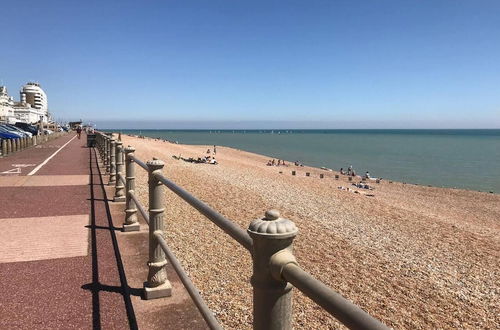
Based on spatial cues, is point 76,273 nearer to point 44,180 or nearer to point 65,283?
point 65,283

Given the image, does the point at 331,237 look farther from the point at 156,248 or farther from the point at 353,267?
the point at 156,248

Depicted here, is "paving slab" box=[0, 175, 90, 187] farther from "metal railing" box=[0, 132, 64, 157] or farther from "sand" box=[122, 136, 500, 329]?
"metal railing" box=[0, 132, 64, 157]

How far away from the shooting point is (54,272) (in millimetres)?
4281

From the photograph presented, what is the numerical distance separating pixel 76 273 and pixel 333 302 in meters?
3.91

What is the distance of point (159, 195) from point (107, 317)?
1.16 m

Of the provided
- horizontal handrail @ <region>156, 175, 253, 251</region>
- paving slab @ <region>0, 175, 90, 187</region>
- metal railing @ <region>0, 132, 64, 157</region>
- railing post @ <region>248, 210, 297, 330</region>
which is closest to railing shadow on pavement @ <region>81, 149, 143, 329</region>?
horizontal handrail @ <region>156, 175, 253, 251</region>

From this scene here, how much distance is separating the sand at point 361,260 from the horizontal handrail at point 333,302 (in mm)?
4234

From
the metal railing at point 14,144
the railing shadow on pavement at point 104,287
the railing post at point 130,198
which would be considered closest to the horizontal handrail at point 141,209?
the railing post at point 130,198

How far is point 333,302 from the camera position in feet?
3.70

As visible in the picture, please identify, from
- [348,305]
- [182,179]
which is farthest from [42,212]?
[182,179]

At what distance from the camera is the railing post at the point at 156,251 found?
363 centimetres

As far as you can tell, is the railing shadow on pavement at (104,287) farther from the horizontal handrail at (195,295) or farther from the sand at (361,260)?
the sand at (361,260)

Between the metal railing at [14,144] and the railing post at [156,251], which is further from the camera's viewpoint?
the metal railing at [14,144]

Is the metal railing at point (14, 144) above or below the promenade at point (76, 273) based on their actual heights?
above
